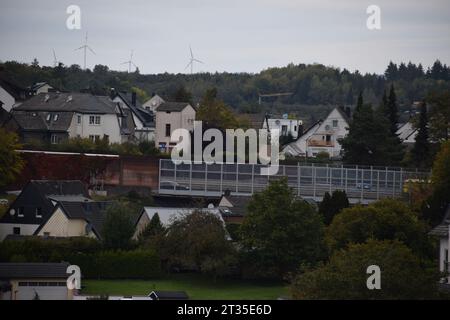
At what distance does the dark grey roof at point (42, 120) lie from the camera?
59.9 metres

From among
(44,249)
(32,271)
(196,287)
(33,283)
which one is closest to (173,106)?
(44,249)

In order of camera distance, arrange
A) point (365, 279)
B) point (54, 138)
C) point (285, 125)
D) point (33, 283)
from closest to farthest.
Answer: point (365, 279), point (33, 283), point (54, 138), point (285, 125)

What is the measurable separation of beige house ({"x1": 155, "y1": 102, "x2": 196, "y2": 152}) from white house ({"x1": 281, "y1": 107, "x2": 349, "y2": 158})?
32.1ft

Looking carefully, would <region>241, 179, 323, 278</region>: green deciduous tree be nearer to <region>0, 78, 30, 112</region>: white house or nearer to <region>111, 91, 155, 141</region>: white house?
<region>0, 78, 30, 112</region>: white house

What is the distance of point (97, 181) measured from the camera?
52531 mm

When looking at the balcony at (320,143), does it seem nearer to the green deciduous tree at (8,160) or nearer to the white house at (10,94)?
the white house at (10,94)

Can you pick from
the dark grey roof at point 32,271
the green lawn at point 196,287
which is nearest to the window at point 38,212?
the green lawn at point 196,287

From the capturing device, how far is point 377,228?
37375 mm

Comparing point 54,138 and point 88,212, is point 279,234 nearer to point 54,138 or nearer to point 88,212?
point 88,212

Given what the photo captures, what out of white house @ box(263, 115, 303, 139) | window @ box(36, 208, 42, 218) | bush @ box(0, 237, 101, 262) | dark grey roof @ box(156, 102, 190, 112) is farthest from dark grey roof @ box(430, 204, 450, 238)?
white house @ box(263, 115, 303, 139)

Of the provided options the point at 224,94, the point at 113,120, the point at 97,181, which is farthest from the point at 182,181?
the point at 224,94

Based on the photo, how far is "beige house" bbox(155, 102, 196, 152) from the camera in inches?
2537

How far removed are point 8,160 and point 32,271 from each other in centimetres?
1576
